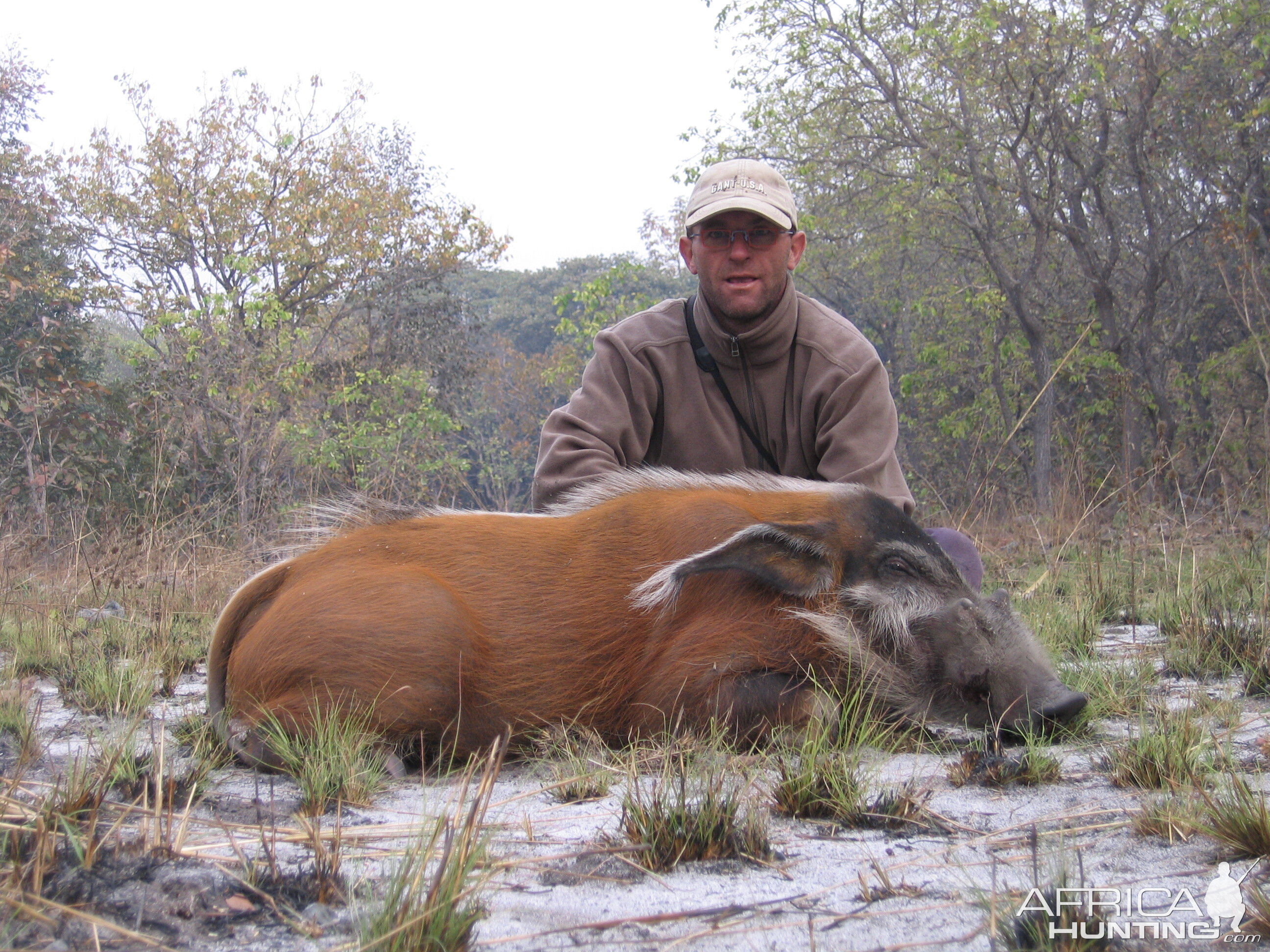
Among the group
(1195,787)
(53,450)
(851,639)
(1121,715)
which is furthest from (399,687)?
(53,450)

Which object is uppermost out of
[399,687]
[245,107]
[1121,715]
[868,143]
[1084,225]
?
[245,107]

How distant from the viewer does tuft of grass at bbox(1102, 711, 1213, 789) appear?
2457 mm

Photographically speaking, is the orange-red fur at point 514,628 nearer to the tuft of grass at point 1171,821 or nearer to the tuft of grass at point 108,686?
the tuft of grass at point 108,686

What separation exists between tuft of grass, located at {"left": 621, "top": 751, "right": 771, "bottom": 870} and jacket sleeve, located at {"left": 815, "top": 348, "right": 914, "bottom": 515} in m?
2.32

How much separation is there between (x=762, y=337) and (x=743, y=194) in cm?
65

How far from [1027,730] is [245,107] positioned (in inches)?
852

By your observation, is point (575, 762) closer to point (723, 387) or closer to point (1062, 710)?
point (1062, 710)

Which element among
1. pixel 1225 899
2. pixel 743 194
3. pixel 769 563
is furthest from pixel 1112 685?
pixel 743 194

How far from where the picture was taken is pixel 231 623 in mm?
3445

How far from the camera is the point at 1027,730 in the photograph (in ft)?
9.89

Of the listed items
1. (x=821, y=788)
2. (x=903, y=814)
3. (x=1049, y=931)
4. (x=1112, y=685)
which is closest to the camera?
(x=1049, y=931)

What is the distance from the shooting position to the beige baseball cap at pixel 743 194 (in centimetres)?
437

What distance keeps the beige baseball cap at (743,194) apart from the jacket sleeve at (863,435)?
2.60 feet

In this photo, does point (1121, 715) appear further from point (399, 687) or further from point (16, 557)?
point (16, 557)
